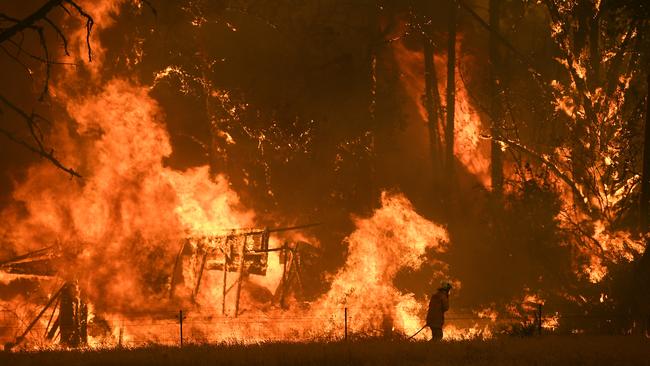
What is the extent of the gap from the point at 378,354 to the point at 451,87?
1741 cm

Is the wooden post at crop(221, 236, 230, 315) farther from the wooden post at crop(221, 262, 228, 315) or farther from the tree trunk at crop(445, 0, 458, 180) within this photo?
the tree trunk at crop(445, 0, 458, 180)

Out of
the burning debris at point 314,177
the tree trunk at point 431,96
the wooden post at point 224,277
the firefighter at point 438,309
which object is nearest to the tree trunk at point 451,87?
the burning debris at point 314,177

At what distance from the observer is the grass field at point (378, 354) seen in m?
10.5

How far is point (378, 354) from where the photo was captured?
433 inches

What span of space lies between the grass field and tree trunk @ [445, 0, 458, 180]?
15.1m

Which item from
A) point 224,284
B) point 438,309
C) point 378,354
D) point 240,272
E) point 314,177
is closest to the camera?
point 378,354

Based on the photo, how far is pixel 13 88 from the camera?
67.7 ft

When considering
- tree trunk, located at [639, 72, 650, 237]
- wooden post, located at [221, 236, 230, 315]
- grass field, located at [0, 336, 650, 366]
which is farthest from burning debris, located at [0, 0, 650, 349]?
grass field, located at [0, 336, 650, 366]

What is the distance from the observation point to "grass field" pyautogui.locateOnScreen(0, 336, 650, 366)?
34.4 feet

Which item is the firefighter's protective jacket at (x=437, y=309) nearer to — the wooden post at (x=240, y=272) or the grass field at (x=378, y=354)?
the grass field at (x=378, y=354)

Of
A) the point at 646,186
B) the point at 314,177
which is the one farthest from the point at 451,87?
the point at 646,186

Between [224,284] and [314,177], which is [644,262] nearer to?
[224,284]

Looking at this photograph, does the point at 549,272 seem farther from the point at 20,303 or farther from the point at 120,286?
the point at 20,303

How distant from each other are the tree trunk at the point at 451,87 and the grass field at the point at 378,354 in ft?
49.4
